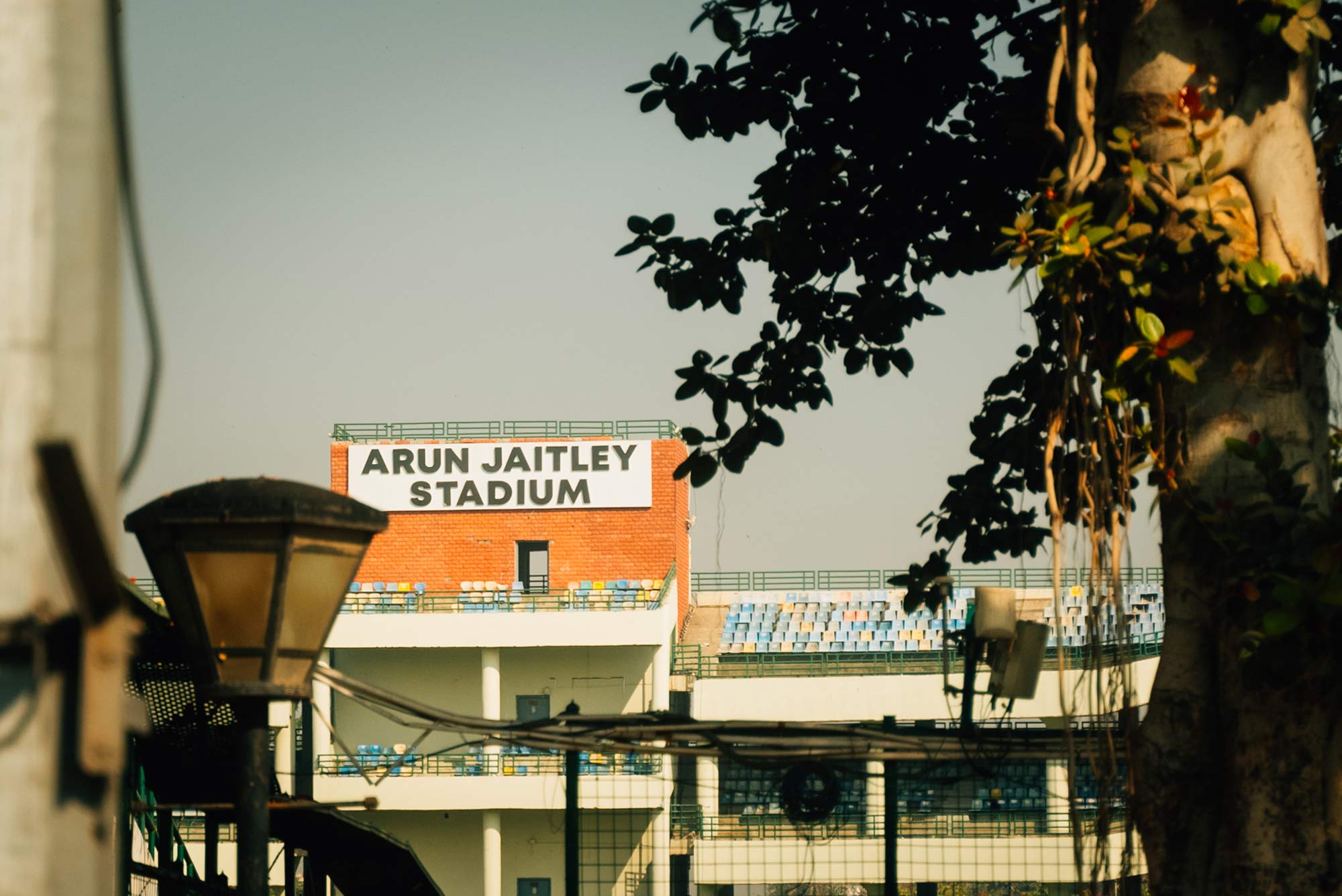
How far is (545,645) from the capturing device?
31625 mm

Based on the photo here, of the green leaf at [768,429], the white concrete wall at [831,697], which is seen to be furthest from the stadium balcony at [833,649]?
the green leaf at [768,429]

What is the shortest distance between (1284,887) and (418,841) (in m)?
29.4

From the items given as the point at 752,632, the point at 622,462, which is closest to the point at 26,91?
the point at 622,462

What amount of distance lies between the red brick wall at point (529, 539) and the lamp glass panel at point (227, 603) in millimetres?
34543

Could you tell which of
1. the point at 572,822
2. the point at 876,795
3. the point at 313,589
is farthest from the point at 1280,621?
the point at 876,795

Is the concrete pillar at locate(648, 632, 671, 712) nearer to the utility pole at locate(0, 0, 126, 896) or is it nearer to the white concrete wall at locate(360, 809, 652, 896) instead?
the white concrete wall at locate(360, 809, 652, 896)

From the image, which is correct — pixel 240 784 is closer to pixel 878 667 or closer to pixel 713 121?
pixel 713 121

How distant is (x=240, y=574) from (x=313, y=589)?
18 cm

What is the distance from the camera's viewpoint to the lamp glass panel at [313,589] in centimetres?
326

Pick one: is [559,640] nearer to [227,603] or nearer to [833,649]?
[833,649]

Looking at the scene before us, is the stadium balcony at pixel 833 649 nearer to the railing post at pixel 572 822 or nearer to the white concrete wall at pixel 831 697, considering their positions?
the white concrete wall at pixel 831 697

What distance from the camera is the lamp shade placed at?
3.23m

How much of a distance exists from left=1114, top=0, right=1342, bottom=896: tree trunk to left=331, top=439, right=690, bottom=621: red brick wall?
34.4 m

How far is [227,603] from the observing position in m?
3.25
